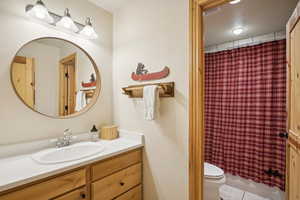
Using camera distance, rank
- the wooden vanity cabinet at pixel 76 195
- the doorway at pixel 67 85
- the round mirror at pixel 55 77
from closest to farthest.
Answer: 1. the wooden vanity cabinet at pixel 76 195
2. the round mirror at pixel 55 77
3. the doorway at pixel 67 85

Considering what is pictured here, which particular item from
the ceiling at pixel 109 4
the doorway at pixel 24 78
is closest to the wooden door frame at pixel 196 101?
the ceiling at pixel 109 4

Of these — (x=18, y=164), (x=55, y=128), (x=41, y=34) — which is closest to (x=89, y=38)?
(x=41, y=34)

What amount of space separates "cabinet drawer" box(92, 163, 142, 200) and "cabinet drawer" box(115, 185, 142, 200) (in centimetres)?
4

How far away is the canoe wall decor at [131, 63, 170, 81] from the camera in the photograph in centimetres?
134

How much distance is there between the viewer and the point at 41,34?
1.31 m

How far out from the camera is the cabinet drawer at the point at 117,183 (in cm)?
114

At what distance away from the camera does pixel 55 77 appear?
1446 millimetres

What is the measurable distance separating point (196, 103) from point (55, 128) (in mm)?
1292

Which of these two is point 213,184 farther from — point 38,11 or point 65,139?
point 38,11

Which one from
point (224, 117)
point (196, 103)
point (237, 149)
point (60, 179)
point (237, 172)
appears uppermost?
point (196, 103)

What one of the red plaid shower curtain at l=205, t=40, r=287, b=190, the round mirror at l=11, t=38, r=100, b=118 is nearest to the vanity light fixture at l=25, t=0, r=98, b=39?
the round mirror at l=11, t=38, r=100, b=118

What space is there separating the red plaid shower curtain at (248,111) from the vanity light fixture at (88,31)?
188 cm

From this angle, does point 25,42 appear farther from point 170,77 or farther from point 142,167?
point 142,167

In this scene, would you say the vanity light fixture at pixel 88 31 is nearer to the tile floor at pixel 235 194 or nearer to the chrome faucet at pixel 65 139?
the chrome faucet at pixel 65 139
